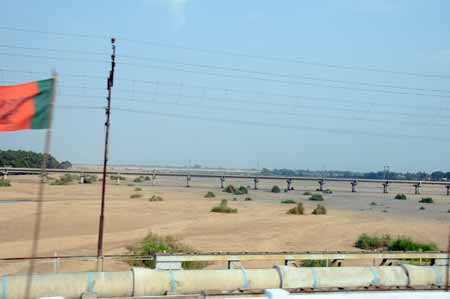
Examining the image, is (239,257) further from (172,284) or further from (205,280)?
(172,284)

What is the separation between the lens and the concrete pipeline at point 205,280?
10602 millimetres

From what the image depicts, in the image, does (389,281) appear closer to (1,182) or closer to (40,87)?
(40,87)

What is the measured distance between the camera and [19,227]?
3052 centimetres

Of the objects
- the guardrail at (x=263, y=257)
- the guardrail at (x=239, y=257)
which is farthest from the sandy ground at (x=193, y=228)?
the guardrail at (x=263, y=257)

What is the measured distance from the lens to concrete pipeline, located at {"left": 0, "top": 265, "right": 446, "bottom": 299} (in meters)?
10.6

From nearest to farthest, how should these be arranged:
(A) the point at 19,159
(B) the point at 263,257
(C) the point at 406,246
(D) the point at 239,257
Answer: (D) the point at 239,257
(B) the point at 263,257
(C) the point at 406,246
(A) the point at 19,159

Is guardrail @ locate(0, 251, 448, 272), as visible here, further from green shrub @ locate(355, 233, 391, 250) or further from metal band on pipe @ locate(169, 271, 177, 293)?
green shrub @ locate(355, 233, 391, 250)

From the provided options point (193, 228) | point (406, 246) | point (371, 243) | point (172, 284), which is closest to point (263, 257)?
point (172, 284)

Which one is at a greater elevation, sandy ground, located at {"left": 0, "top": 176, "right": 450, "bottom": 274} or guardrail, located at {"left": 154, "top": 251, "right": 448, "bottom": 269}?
guardrail, located at {"left": 154, "top": 251, "right": 448, "bottom": 269}

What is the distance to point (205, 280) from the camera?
11.6m

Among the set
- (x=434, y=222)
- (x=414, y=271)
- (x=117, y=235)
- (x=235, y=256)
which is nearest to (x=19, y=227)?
(x=117, y=235)

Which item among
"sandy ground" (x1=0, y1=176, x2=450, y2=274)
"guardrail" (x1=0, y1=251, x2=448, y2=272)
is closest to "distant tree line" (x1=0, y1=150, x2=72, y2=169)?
"sandy ground" (x1=0, y1=176, x2=450, y2=274)

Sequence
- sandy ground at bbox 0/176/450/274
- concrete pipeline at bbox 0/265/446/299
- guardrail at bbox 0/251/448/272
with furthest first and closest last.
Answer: sandy ground at bbox 0/176/450/274 < guardrail at bbox 0/251/448/272 < concrete pipeline at bbox 0/265/446/299

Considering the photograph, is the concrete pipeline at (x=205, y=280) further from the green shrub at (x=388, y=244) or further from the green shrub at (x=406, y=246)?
the green shrub at (x=388, y=244)
